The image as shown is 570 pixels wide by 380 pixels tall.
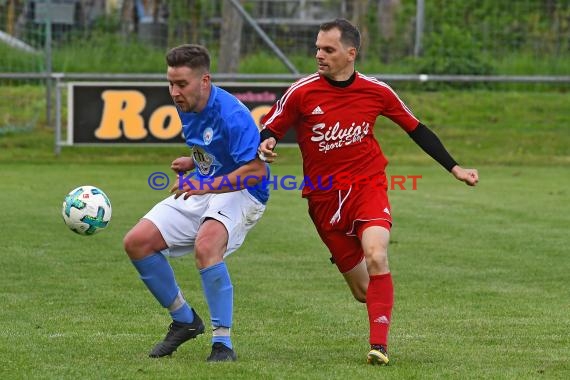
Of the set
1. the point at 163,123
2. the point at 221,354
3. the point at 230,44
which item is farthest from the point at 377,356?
the point at 230,44

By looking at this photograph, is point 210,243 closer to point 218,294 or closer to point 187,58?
point 218,294

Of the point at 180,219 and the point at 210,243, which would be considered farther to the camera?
the point at 180,219

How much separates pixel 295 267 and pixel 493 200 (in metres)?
5.54

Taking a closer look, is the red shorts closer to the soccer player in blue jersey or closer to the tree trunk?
the soccer player in blue jersey

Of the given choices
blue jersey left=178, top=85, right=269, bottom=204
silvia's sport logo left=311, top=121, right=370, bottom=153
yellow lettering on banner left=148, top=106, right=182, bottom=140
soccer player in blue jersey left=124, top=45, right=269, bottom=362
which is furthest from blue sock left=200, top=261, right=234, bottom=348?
yellow lettering on banner left=148, top=106, right=182, bottom=140

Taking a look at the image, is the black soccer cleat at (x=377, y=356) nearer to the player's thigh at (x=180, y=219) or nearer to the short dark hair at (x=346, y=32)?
the player's thigh at (x=180, y=219)

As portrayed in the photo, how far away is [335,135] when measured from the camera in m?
6.82

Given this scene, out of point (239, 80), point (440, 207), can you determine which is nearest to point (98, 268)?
point (440, 207)

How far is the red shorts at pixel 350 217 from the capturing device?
671 centimetres

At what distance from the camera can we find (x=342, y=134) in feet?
22.4

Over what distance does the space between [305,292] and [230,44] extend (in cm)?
1259

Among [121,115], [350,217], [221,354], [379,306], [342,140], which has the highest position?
[342,140]

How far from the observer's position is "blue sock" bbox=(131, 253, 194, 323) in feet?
21.4

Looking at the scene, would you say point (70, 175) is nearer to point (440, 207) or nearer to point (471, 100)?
point (440, 207)
